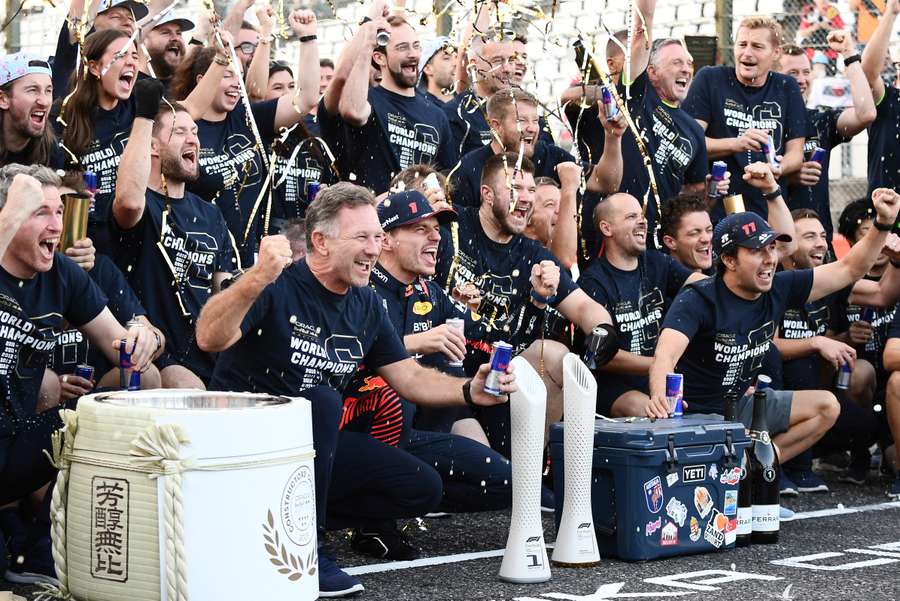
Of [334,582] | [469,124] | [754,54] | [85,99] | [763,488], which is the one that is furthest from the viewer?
[754,54]

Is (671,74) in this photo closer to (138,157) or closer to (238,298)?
(138,157)

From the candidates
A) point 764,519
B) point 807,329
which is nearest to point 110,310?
point 764,519

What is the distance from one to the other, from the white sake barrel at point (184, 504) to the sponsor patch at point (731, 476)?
7.98 feet

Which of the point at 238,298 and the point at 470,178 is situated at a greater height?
the point at 470,178

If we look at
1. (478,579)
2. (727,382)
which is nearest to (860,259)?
(727,382)

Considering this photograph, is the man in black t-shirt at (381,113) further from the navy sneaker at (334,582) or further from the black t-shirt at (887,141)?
the black t-shirt at (887,141)

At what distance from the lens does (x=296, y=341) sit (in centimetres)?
552

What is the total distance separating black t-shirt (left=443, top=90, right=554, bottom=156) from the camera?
849cm

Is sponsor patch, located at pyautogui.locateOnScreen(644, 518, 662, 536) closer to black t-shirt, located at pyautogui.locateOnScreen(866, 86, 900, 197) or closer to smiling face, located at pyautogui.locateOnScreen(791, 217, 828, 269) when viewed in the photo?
smiling face, located at pyautogui.locateOnScreen(791, 217, 828, 269)

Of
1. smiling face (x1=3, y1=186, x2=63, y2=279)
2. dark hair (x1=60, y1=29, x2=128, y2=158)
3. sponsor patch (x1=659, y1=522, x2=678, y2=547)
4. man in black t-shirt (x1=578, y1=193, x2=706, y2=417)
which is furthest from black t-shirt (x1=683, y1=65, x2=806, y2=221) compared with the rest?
smiling face (x1=3, y1=186, x2=63, y2=279)

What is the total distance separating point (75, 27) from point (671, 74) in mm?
3628

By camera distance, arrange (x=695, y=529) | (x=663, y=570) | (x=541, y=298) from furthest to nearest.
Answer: (x=541, y=298) → (x=695, y=529) → (x=663, y=570)

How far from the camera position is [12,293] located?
5320 millimetres

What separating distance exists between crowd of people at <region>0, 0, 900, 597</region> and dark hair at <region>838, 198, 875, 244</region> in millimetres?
24
